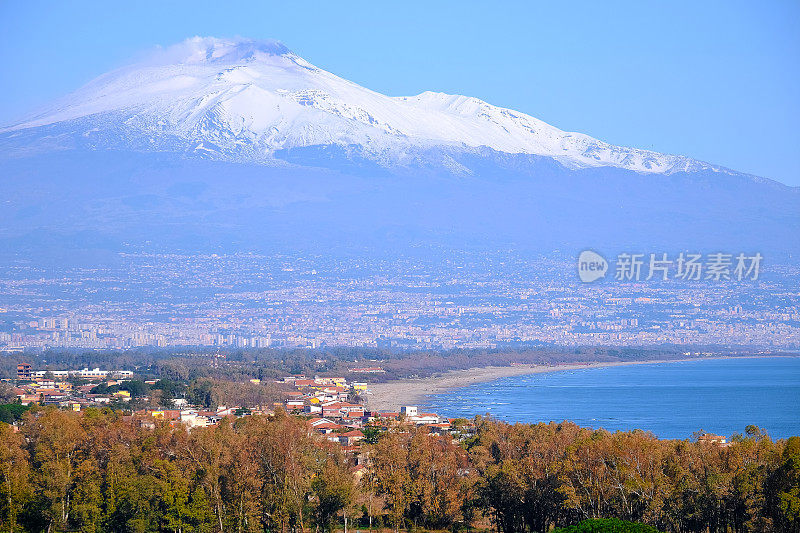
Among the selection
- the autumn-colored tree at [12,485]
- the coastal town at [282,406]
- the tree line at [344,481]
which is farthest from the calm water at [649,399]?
the autumn-colored tree at [12,485]

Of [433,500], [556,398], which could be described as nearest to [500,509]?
[433,500]

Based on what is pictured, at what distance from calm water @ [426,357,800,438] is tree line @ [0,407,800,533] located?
25.7 metres

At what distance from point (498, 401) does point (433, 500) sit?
1956 inches

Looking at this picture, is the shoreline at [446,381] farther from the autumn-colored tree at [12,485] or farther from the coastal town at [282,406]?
the autumn-colored tree at [12,485]

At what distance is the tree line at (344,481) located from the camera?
33.3m

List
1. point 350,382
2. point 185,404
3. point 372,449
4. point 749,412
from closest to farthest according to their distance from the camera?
point 372,449
point 185,404
point 749,412
point 350,382

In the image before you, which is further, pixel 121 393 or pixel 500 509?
pixel 121 393

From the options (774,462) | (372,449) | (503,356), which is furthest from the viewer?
(503,356)

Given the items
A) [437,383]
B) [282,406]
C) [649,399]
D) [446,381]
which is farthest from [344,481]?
[446,381]

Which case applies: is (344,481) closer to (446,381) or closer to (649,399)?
(649,399)

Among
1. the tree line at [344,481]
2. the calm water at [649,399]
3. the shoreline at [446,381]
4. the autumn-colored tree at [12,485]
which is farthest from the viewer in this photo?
the shoreline at [446,381]

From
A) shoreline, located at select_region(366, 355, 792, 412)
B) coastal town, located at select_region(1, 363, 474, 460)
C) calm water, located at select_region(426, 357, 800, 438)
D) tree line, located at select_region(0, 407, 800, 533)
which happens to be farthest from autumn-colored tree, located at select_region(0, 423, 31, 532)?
shoreline, located at select_region(366, 355, 792, 412)

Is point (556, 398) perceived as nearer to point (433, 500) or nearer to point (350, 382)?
point (350, 382)

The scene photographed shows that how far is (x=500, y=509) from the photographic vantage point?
123 ft
